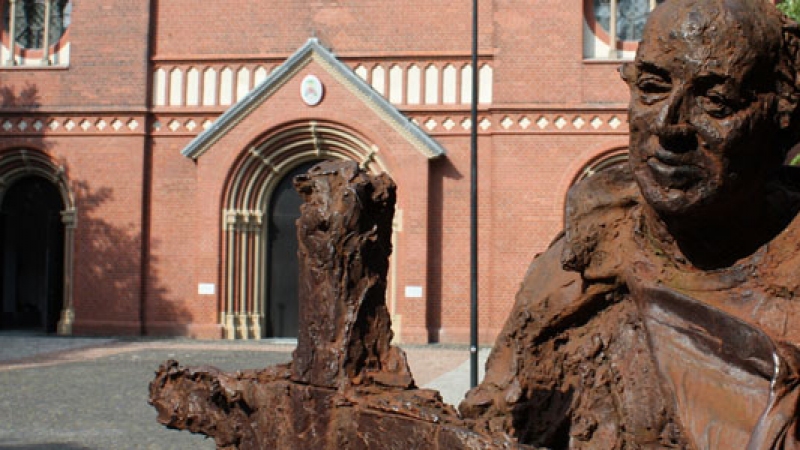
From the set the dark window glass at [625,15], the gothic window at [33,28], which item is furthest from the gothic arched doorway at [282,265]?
the dark window glass at [625,15]

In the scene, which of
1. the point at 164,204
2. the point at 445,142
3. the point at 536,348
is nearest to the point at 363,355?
the point at 536,348

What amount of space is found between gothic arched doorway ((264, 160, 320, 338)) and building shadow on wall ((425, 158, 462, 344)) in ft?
8.52

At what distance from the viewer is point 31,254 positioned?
72.1ft

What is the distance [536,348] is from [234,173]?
17127mm

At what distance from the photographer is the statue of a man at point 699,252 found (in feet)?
3.90

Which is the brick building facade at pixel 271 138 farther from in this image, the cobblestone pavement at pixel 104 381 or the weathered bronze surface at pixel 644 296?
the weathered bronze surface at pixel 644 296

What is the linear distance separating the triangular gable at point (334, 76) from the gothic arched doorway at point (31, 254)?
3792 millimetres

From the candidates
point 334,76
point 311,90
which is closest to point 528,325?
point 334,76

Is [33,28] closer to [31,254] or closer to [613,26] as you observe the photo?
[31,254]

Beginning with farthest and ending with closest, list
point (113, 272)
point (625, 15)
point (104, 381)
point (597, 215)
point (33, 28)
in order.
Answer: point (33, 28) → point (113, 272) → point (625, 15) → point (104, 381) → point (597, 215)

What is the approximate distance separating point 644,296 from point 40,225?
20.9 metres

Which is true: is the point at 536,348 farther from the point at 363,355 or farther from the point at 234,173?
the point at 234,173

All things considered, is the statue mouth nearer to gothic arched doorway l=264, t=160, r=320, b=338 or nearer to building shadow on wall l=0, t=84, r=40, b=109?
gothic arched doorway l=264, t=160, r=320, b=338

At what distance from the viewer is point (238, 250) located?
18.2 meters
